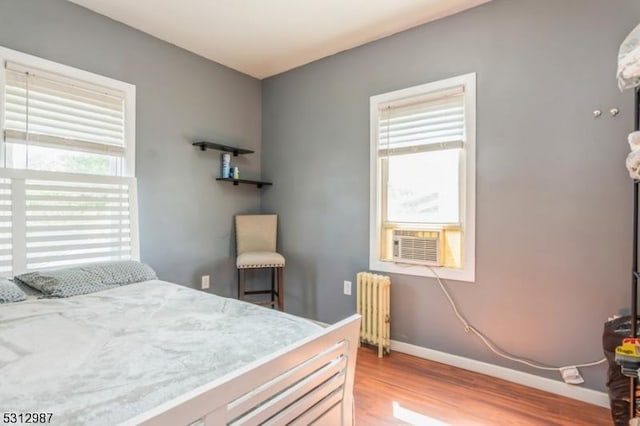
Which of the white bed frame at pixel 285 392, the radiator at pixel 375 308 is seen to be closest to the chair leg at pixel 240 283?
the radiator at pixel 375 308

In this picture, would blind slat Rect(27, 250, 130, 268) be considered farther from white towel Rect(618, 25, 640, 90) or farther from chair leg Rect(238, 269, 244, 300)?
white towel Rect(618, 25, 640, 90)

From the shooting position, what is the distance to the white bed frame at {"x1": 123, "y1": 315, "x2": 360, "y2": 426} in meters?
0.79

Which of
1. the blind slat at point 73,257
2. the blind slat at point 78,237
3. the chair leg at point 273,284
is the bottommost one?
the chair leg at point 273,284

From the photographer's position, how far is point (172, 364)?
3.66ft

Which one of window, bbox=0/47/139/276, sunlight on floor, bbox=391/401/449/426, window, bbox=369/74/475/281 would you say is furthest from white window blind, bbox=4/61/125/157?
sunlight on floor, bbox=391/401/449/426

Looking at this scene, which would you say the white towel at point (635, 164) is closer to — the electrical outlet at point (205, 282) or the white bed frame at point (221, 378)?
the white bed frame at point (221, 378)

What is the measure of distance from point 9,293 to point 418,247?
102 inches

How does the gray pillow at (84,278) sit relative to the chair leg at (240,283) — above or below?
above

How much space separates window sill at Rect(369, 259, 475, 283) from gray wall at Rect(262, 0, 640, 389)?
6 centimetres

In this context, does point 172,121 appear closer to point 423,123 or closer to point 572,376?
point 423,123

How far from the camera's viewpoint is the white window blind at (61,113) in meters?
2.23

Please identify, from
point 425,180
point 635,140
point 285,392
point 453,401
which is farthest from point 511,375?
point 285,392

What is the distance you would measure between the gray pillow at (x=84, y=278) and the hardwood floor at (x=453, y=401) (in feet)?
5.61

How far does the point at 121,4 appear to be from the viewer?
246cm
